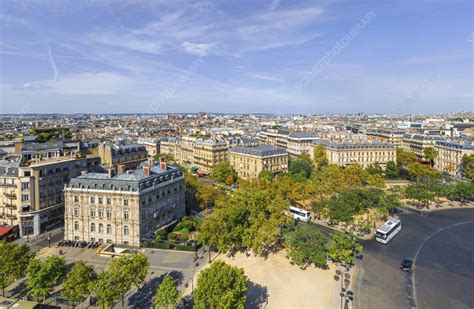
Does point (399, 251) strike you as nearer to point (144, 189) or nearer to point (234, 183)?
point (144, 189)

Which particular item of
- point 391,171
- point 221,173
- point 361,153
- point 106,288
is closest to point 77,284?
point 106,288

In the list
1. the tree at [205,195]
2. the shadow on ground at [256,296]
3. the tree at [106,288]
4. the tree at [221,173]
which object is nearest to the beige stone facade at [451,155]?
the tree at [221,173]

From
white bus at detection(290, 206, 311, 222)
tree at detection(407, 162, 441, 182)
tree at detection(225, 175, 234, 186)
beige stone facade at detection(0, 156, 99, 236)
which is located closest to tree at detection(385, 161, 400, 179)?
tree at detection(407, 162, 441, 182)

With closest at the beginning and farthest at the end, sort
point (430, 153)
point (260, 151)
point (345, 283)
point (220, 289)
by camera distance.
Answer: point (220, 289) → point (345, 283) → point (260, 151) → point (430, 153)

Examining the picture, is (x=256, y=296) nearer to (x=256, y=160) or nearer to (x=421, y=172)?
(x=256, y=160)

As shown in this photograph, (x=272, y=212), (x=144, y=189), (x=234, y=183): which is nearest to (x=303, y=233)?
(x=272, y=212)
